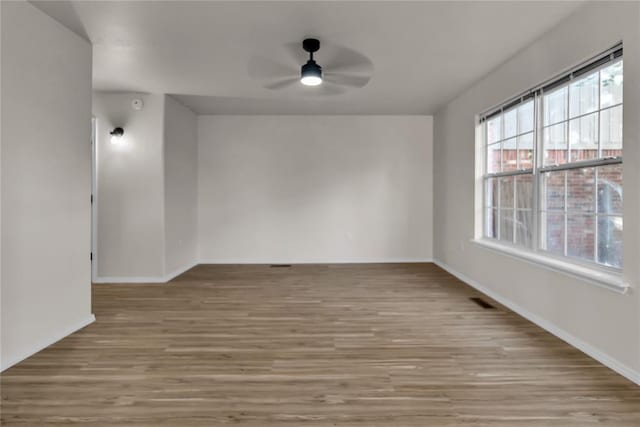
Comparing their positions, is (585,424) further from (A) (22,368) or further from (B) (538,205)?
(A) (22,368)

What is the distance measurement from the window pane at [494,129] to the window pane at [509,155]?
194mm

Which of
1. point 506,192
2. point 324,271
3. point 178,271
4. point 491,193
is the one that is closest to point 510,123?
point 506,192

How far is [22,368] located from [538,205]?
4.38 meters

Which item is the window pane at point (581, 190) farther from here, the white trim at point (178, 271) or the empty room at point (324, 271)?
the white trim at point (178, 271)

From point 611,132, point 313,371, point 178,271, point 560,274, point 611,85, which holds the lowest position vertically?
point 313,371

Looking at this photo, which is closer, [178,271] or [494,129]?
[494,129]

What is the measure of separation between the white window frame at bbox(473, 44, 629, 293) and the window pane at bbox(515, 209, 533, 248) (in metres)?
0.06

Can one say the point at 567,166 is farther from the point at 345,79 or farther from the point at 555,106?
the point at 345,79

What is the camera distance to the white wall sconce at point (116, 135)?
16.1 ft

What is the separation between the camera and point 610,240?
266cm

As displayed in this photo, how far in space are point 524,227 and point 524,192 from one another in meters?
0.36

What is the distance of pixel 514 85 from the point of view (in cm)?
370

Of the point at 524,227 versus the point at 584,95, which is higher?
the point at 584,95

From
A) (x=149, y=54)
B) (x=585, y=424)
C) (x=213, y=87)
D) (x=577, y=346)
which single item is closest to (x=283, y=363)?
(x=585, y=424)
